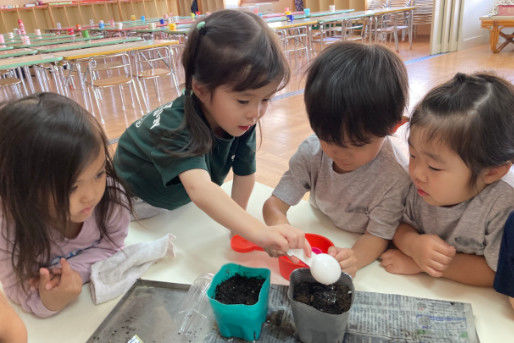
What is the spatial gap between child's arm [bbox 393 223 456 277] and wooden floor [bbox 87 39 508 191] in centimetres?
50

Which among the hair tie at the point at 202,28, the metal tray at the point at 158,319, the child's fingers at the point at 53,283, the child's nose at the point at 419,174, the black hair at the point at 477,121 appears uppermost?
the hair tie at the point at 202,28

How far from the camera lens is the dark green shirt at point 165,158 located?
2.74ft

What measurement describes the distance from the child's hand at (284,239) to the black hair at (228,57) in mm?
252

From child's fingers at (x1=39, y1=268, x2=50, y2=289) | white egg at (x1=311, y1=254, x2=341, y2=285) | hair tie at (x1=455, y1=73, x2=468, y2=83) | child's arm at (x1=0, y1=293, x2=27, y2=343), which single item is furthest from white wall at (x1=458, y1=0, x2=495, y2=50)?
child's arm at (x1=0, y1=293, x2=27, y2=343)

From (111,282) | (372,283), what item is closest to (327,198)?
(372,283)

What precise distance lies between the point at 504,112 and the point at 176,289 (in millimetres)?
651

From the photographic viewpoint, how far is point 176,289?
73cm

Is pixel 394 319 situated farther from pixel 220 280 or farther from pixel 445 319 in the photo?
pixel 220 280

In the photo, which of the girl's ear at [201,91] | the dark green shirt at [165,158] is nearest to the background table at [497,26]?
the dark green shirt at [165,158]

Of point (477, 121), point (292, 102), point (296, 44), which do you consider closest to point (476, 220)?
point (477, 121)

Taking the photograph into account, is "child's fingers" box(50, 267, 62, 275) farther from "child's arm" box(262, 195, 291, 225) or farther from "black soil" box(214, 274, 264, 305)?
"child's arm" box(262, 195, 291, 225)

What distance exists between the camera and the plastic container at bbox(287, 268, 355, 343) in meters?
0.55

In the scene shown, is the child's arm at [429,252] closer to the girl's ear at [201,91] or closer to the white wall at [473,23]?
the girl's ear at [201,91]

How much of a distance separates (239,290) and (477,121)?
479 mm
